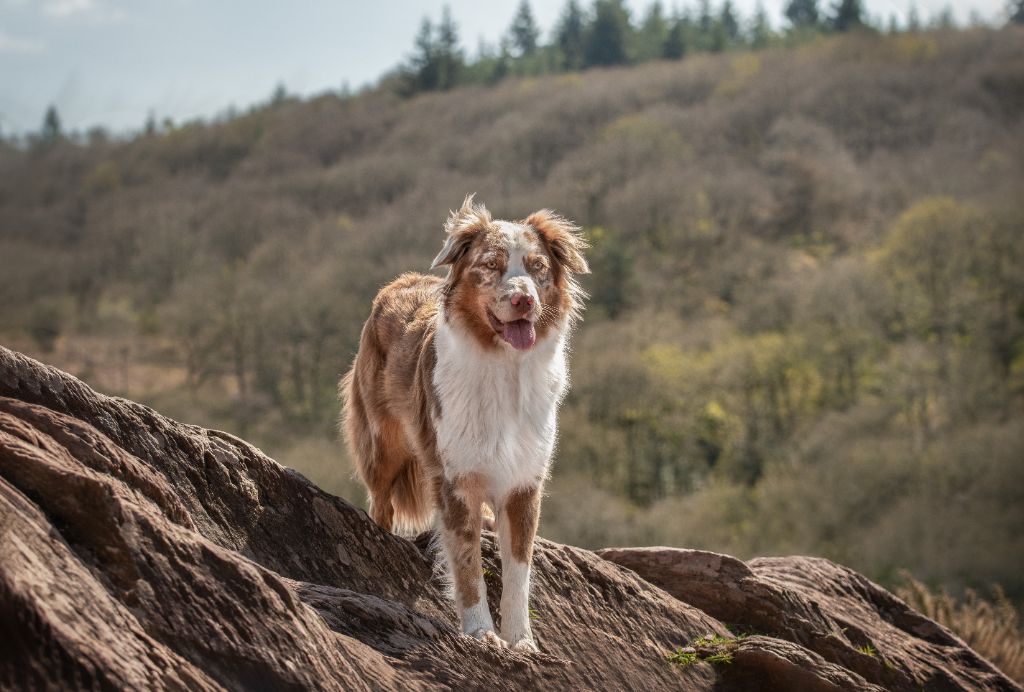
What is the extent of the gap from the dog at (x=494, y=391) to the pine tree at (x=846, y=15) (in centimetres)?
16936

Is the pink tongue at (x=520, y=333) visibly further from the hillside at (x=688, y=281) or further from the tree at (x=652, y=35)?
the tree at (x=652, y=35)

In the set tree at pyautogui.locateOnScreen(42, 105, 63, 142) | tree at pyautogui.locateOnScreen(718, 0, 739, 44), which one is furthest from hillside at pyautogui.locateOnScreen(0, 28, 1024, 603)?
tree at pyautogui.locateOnScreen(718, 0, 739, 44)

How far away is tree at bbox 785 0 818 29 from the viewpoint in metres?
185

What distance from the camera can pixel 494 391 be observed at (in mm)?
7441

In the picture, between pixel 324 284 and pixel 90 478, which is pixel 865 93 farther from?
pixel 90 478

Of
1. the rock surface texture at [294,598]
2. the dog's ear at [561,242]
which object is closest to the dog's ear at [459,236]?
the dog's ear at [561,242]

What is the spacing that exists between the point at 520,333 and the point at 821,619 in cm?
389

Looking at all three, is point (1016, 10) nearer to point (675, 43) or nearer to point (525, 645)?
point (675, 43)

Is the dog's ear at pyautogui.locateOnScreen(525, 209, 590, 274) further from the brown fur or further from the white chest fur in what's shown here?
the brown fur

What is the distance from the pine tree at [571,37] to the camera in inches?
7072

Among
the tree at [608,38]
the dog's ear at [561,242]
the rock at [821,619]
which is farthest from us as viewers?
the tree at [608,38]

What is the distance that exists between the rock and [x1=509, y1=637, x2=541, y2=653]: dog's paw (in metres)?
1.82

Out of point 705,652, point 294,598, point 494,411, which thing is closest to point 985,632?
point 705,652

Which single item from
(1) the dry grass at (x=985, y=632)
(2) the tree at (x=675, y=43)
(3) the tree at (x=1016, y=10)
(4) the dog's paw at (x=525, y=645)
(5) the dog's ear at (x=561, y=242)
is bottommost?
(1) the dry grass at (x=985, y=632)
